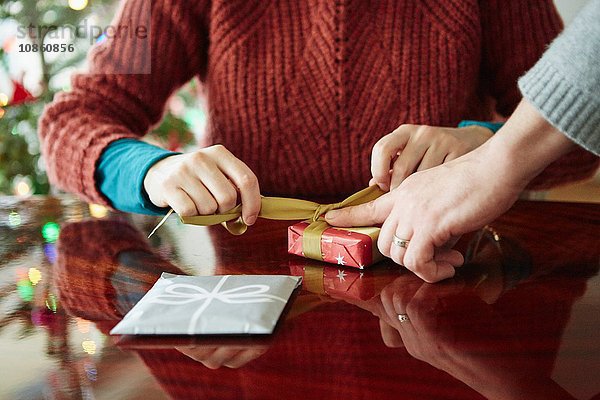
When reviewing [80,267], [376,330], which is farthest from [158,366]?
A: [80,267]

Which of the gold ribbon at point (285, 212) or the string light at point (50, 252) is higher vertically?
the gold ribbon at point (285, 212)

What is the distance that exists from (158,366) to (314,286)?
0.22m

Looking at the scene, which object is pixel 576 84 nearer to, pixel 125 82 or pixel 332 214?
pixel 332 214

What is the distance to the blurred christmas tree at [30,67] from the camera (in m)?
2.14

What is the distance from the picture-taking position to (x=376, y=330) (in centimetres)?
56

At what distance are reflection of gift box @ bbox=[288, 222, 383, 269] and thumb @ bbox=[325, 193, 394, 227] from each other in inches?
0.7

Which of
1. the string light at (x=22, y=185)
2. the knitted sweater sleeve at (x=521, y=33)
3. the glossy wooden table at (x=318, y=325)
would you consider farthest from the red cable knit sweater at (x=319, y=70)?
the string light at (x=22, y=185)

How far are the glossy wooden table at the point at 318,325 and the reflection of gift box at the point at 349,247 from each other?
0.5 inches

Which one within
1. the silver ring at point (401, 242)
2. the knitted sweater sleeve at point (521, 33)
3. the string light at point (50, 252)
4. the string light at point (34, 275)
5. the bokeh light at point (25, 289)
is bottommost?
the string light at point (50, 252)

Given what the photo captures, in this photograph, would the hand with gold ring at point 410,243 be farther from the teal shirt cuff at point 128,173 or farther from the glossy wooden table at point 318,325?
the teal shirt cuff at point 128,173

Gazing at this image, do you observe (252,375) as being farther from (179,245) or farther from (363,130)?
(363,130)

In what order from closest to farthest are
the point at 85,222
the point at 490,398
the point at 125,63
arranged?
the point at 490,398 < the point at 85,222 < the point at 125,63

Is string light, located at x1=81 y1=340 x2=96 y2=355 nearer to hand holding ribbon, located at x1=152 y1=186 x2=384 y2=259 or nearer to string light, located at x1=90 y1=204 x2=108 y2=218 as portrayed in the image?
hand holding ribbon, located at x1=152 y1=186 x2=384 y2=259

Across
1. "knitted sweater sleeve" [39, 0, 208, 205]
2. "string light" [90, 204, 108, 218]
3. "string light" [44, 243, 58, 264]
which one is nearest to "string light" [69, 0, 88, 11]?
"knitted sweater sleeve" [39, 0, 208, 205]
